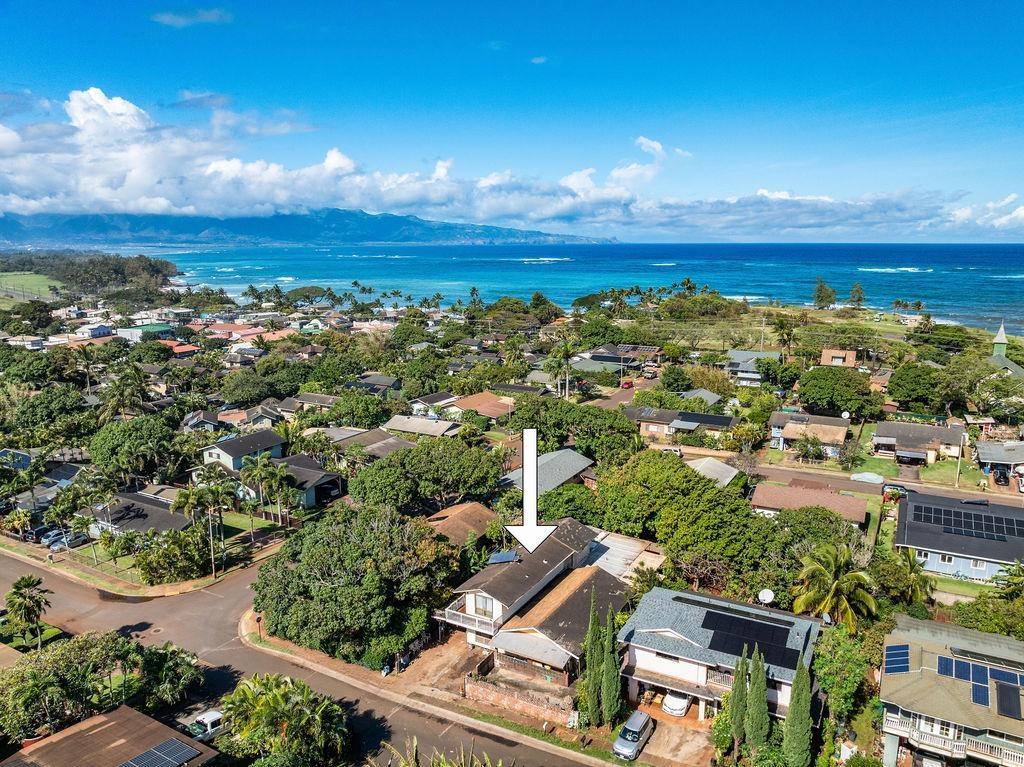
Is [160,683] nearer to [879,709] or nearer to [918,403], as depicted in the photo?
[879,709]

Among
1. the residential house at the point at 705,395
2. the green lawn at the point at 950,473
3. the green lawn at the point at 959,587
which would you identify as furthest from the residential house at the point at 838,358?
the green lawn at the point at 959,587

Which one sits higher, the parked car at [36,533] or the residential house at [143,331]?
the residential house at [143,331]

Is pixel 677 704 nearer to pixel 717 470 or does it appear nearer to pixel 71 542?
pixel 717 470

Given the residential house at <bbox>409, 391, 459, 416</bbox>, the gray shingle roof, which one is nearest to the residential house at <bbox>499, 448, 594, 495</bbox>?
the gray shingle roof

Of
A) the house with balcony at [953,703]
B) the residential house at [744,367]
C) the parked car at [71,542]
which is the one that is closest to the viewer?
the house with balcony at [953,703]

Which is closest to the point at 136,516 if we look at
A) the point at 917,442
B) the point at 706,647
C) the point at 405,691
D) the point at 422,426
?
the point at 405,691

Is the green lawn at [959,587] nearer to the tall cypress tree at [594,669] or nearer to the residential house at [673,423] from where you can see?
the tall cypress tree at [594,669]

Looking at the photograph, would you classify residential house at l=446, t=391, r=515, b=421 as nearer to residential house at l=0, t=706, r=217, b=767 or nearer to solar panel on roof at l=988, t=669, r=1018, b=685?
residential house at l=0, t=706, r=217, b=767
